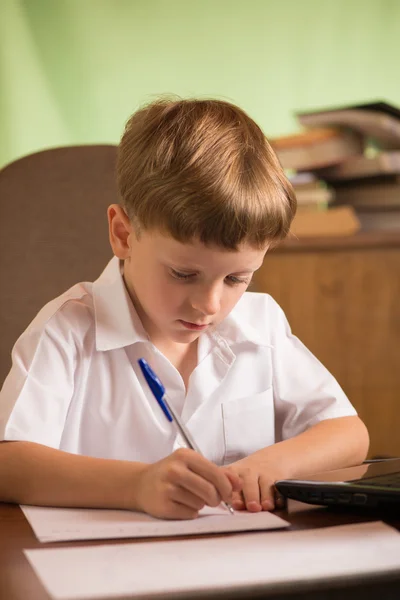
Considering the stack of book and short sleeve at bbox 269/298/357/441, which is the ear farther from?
the stack of book

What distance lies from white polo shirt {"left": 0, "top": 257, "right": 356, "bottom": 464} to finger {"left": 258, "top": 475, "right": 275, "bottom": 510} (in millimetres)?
233

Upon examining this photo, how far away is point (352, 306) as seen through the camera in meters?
2.08

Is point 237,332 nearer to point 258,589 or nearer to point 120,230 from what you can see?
point 120,230

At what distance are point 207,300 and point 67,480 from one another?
248 mm

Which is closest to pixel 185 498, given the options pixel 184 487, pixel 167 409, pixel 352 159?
pixel 184 487

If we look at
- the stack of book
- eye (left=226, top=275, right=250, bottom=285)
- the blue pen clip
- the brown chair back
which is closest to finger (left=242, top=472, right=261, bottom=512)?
the blue pen clip

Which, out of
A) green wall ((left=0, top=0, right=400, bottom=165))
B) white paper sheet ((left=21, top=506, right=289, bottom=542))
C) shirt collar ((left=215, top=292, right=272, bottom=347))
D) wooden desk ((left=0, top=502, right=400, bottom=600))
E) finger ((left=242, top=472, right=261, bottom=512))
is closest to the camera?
wooden desk ((left=0, top=502, right=400, bottom=600))

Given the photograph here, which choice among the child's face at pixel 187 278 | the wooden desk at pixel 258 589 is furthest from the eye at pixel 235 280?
the wooden desk at pixel 258 589

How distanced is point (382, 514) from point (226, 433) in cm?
39

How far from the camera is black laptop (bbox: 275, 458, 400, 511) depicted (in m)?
0.75

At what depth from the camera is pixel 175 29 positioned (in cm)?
250

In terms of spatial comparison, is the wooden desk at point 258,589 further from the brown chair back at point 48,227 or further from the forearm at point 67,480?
the brown chair back at point 48,227

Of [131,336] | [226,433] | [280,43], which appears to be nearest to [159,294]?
[131,336]

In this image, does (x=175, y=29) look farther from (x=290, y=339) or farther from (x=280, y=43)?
(x=290, y=339)
